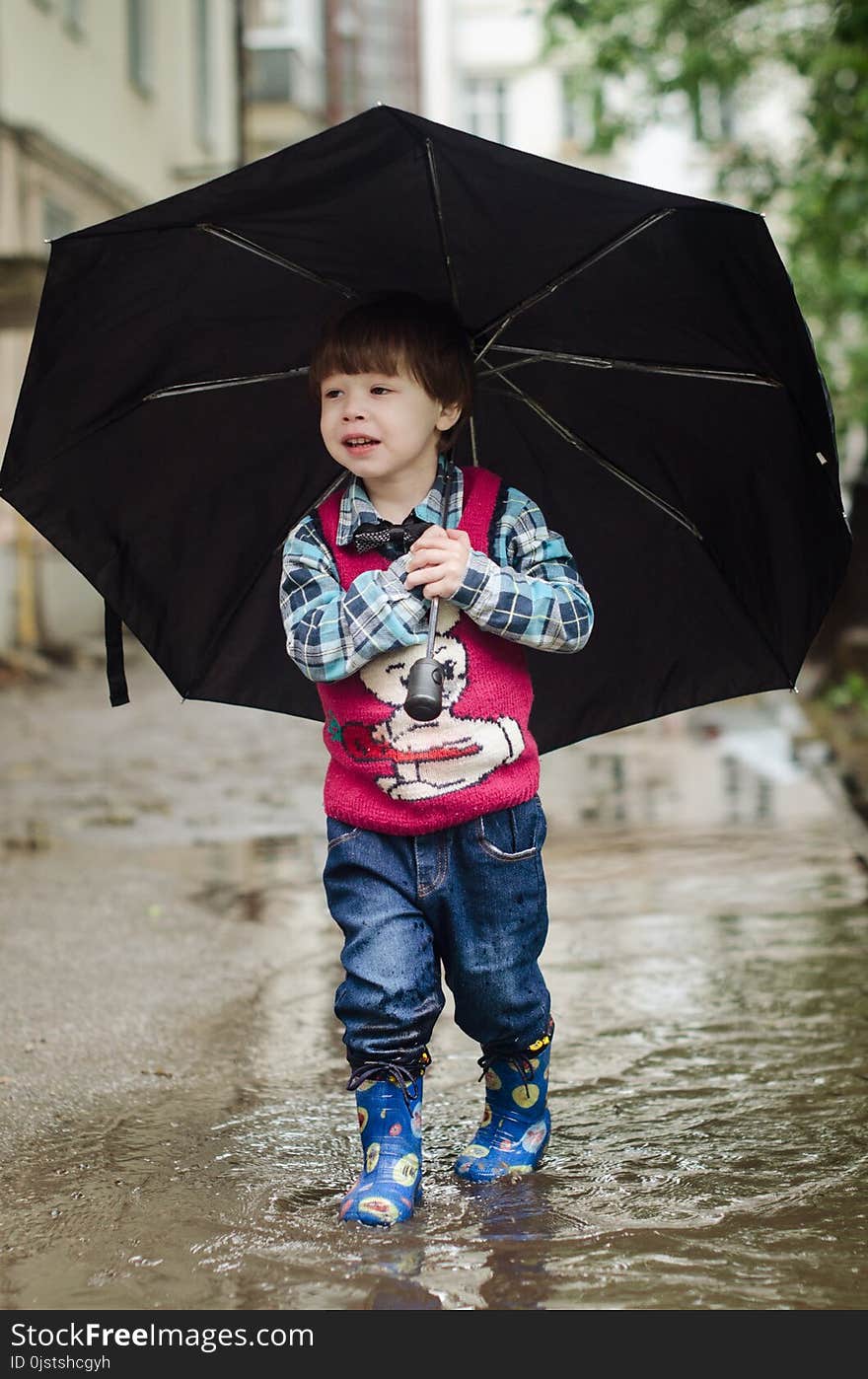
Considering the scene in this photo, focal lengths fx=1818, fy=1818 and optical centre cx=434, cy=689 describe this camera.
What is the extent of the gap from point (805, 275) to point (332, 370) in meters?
15.1

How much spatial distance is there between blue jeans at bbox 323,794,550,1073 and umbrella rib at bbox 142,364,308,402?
2.82 ft

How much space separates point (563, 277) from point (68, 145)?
14923 mm

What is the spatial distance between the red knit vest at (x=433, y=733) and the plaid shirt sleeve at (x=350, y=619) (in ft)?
0.23

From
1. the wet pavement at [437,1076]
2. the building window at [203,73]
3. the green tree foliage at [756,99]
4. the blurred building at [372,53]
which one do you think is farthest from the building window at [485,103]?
the wet pavement at [437,1076]

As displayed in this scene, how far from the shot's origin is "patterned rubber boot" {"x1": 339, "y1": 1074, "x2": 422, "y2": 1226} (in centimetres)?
306

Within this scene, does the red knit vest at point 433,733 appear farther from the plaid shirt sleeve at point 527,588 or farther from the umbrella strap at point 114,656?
the umbrella strap at point 114,656

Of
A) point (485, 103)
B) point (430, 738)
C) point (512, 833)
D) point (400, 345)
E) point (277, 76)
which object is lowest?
point (512, 833)

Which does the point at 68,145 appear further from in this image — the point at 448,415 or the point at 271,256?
the point at 448,415

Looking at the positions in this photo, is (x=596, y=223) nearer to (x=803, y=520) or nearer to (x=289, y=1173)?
(x=803, y=520)

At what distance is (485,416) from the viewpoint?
3490mm

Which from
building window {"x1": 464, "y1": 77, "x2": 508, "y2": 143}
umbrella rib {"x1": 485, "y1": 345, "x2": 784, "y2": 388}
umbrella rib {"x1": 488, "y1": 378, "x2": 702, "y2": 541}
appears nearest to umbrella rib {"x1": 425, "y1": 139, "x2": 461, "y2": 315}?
umbrella rib {"x1": 485, "y1": 345, "x2": 784, "y2": 388}

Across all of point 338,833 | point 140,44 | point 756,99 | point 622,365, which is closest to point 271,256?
point 622,365

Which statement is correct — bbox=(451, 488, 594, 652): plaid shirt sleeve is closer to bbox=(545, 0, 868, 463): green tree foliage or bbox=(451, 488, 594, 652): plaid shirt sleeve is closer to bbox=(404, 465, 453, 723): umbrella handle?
bbox=(404, 465, 453, 723): umbrella handle
